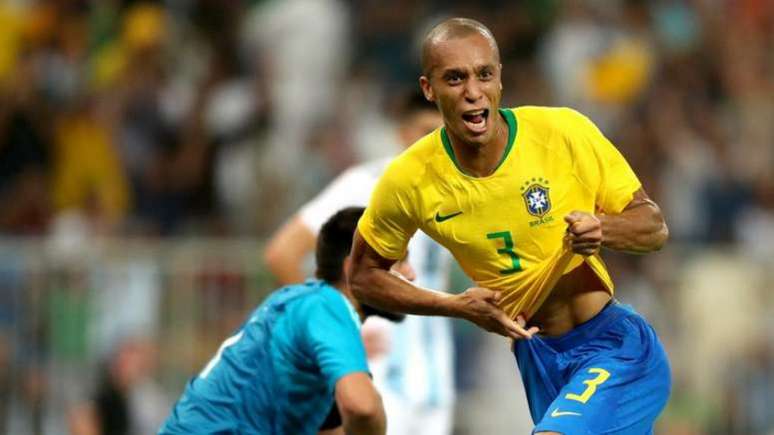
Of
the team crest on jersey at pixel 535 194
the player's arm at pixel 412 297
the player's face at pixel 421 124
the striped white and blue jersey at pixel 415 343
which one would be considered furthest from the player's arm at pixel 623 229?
the striped white and blue jersey at pixel 415 343

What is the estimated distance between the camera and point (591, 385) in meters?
6.64

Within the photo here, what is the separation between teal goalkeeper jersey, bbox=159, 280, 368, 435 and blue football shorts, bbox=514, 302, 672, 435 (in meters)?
0.73

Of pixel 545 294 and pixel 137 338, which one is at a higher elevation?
Result: pixel 545 294

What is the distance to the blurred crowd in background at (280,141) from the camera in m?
12.5

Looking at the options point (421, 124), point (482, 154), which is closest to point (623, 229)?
point (482, 154)

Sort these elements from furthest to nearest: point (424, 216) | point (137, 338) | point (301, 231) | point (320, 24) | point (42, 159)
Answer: point (320, 24)
point (42, 159)
point (137, 338)
point (301, 231)
point (424, 216)

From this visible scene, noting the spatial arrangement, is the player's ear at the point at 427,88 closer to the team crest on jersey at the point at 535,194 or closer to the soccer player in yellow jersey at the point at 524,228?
the soccer player in yellow jersey at the point at 524,228

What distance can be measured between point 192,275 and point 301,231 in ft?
12.3

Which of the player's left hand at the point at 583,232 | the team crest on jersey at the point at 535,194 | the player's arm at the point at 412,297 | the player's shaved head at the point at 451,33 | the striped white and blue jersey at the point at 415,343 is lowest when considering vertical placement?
the striped white and blue jersey at the point at 415,343

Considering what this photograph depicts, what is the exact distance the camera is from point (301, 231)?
9.05 m

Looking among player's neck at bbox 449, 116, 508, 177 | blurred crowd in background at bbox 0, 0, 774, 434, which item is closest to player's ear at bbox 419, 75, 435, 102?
player's neck at bbox 449, 116, 508, 177

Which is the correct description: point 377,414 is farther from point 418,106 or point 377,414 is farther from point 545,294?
point 418,106

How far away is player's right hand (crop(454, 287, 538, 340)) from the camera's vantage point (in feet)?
20.9

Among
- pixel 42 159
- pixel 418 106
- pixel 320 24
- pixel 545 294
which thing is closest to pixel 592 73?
pixel 320 24
